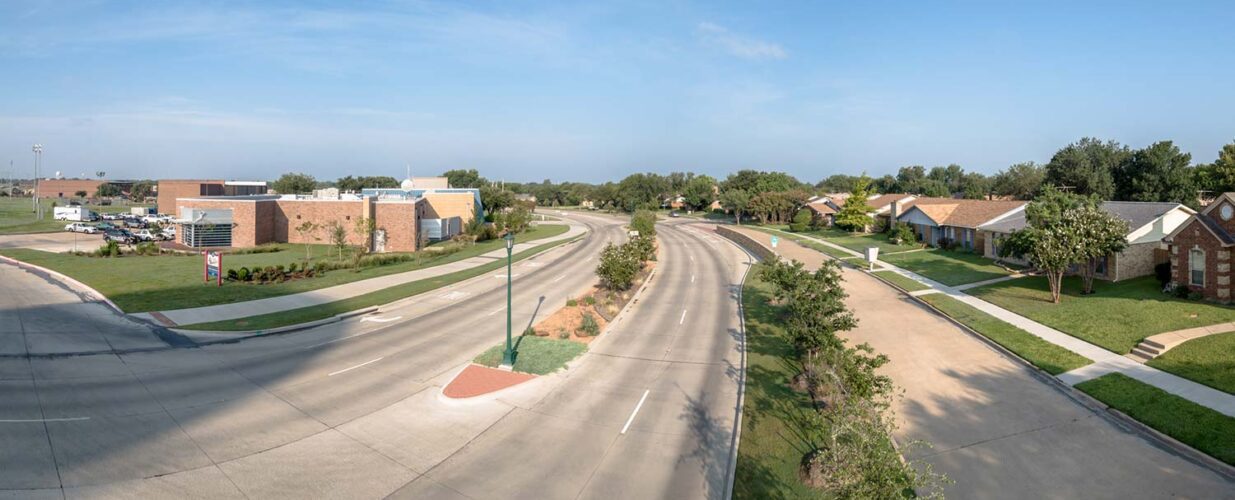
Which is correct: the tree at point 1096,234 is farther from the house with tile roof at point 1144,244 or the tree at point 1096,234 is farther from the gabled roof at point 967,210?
the gabled roof at point 967,210

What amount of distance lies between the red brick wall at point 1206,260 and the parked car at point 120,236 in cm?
7798

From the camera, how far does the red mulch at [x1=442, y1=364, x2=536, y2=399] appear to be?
747 inches

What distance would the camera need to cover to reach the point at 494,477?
44.7ft

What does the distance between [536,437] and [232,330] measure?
17608 mm

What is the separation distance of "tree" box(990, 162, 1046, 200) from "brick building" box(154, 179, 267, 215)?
113 meters

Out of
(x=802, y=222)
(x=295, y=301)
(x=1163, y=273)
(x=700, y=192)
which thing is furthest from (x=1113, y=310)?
(x=700, y=192)

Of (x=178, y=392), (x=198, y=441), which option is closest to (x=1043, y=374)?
(x=198, y=441)

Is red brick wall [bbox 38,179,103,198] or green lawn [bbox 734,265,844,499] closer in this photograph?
green lawn [bbox 734,265,844,499]

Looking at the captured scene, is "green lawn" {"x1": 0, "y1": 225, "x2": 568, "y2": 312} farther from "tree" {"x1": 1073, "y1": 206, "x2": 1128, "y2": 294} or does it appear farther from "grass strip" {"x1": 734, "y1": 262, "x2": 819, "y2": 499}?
"tree" {"x1": 1073, "y1": 206, "x2": 1128, "y2": 294}

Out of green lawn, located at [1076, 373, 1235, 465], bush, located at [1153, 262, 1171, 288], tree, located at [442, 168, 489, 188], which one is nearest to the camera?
green lawn, located at [1076, 373, 1235, 465]

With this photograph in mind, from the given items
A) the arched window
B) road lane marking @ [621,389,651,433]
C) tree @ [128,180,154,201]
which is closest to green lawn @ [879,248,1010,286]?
the arched window

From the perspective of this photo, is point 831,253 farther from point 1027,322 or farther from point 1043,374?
point 1043,374

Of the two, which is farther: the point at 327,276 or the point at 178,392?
the point at 327,276

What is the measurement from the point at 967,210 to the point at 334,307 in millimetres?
49669
